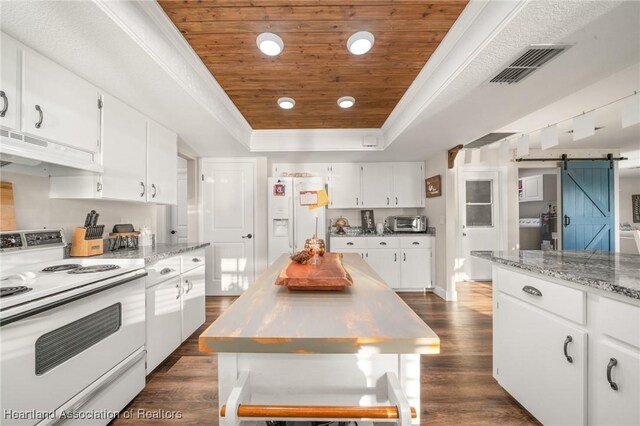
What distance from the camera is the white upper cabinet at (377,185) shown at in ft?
15.1

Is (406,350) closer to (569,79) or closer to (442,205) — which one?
(569,79)

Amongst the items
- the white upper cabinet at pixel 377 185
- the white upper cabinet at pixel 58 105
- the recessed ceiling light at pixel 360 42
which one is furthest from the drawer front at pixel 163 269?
the white upper cabinet at pixel 377 185

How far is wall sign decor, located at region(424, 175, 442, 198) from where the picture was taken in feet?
13.4

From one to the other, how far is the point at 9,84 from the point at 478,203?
590 centimetres

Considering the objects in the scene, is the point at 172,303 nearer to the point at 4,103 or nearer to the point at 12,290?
the point at 12,290

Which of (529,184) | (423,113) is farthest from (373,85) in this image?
(529,184)

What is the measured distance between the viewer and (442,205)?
4000 millimetres

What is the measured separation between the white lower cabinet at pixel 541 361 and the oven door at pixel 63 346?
2413 millimetres

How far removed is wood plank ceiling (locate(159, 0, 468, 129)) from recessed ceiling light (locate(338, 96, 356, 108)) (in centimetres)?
6

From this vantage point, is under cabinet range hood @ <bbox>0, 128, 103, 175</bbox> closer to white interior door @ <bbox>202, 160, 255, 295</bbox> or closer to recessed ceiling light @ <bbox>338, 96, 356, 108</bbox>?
recessed ceiling light @ <bbox>338, 96, 356, 108</bbox>

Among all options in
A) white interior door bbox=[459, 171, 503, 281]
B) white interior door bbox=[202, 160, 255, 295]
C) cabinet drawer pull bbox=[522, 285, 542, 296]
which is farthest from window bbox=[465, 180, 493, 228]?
white interior door bbox=[202, 160, 255, 295]

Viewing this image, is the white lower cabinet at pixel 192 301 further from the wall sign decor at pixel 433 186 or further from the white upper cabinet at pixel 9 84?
the wall sign decor at pixel 433 186

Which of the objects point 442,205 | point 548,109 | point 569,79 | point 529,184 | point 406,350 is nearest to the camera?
point 406,350

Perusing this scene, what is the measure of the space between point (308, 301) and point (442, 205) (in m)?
3.56
